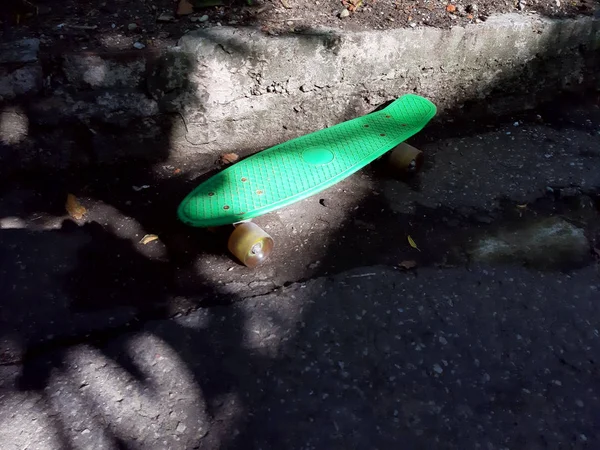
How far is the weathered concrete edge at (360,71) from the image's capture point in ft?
8.08

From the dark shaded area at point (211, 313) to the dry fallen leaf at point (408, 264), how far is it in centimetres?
3

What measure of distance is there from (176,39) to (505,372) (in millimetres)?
2011

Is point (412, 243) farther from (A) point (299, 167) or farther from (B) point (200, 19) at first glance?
(B) point (200, 19)

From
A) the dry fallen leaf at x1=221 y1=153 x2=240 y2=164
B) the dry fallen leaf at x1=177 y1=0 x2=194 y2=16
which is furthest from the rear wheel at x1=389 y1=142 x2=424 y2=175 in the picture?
the dry fallen leaf at x1=177 y1=0 x2=194 y2=16

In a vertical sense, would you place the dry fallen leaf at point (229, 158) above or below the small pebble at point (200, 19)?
below

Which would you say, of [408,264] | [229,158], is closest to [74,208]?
[229,158]

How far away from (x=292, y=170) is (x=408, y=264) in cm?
68

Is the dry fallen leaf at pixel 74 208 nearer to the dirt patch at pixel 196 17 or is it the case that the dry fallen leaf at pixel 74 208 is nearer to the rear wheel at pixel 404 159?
the dirt patch at pixel 196 17

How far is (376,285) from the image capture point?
204cm

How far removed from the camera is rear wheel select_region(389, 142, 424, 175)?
8.25 ft

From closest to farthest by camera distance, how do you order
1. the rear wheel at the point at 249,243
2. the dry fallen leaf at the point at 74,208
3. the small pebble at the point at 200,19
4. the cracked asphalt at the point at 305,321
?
the cracked asphalt at the point at 305,321, the rear wheel at the point at 249,243, the dry fallen leaf at the point at 74,208, the small pebble at the point at 200,19

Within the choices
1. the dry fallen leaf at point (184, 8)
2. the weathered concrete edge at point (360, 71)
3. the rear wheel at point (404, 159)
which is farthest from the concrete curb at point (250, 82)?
the rear wheel at point (404, 159)

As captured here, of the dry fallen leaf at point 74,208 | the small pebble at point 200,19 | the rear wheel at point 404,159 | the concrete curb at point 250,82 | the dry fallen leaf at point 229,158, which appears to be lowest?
the dry fallen leaf at point 74,208

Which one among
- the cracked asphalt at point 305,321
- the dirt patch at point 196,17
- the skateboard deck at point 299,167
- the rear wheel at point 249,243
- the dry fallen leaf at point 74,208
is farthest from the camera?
the dirt patch at point 196,17
